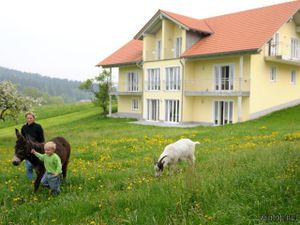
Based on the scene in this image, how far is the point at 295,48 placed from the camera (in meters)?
32.9

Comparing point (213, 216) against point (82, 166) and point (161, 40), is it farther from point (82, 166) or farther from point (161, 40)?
point (161, 40)

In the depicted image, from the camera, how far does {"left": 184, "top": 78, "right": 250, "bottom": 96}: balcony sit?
2836 centimetres

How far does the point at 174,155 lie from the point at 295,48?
2762 cm

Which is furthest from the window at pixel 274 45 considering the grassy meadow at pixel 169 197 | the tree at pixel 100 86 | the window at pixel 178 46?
the grassy meadow at pixel 169 197

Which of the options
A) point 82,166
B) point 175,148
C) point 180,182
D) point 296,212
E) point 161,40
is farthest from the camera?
point 161,40

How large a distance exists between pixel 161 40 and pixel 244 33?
8740 millimetres

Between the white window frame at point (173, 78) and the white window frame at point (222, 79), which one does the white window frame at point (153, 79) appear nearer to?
the white window frame at point (173, 78)

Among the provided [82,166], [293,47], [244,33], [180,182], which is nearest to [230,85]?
[244,33]

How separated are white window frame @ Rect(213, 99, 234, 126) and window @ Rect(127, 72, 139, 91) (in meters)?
11.2

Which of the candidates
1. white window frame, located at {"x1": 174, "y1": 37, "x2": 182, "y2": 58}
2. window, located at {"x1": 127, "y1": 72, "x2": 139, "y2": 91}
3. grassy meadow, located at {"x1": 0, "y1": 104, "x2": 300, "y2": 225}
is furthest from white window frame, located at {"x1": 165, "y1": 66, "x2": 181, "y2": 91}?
grassy meadow, located at {"x1": 0, "y1": 104, "x2": 300, "y2": 225}

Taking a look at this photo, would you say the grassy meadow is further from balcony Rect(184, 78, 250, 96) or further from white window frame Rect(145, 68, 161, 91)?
white window frame Rect(145, 68, 161, 91)

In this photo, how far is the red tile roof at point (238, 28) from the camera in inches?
1110

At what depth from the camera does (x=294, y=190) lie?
19.0 ft

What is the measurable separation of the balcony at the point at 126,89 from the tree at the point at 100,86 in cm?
75
